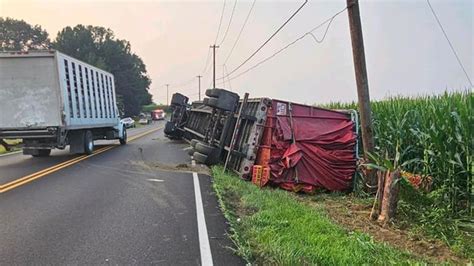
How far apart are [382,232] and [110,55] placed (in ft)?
290

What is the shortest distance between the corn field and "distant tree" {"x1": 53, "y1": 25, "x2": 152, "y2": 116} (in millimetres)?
79286

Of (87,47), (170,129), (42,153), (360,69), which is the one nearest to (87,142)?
(42,153)

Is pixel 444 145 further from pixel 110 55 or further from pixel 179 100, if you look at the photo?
pixel 110 55

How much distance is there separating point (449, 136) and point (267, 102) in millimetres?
5300

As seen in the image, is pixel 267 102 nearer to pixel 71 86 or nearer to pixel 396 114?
pixel 396 114

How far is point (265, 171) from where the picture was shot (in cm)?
1154

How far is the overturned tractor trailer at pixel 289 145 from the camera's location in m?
11.5

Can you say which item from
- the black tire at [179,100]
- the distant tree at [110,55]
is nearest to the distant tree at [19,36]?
the distant tree at [110,55]

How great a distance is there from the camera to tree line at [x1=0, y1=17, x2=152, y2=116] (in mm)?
88188

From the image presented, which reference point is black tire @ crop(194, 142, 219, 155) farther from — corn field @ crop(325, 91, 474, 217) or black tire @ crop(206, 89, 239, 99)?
corn field @ crop(325, 91, 474, 217)

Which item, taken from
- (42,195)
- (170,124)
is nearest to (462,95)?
(42,195)

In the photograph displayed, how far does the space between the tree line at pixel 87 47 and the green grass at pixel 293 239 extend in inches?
3203

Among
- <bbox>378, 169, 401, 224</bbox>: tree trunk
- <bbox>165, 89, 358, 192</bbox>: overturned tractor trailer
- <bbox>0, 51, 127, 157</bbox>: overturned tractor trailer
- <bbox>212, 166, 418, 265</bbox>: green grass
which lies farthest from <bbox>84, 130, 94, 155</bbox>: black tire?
<bbox>378, 169, 401, 224</bbox>: tree trunk

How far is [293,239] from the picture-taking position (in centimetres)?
589
